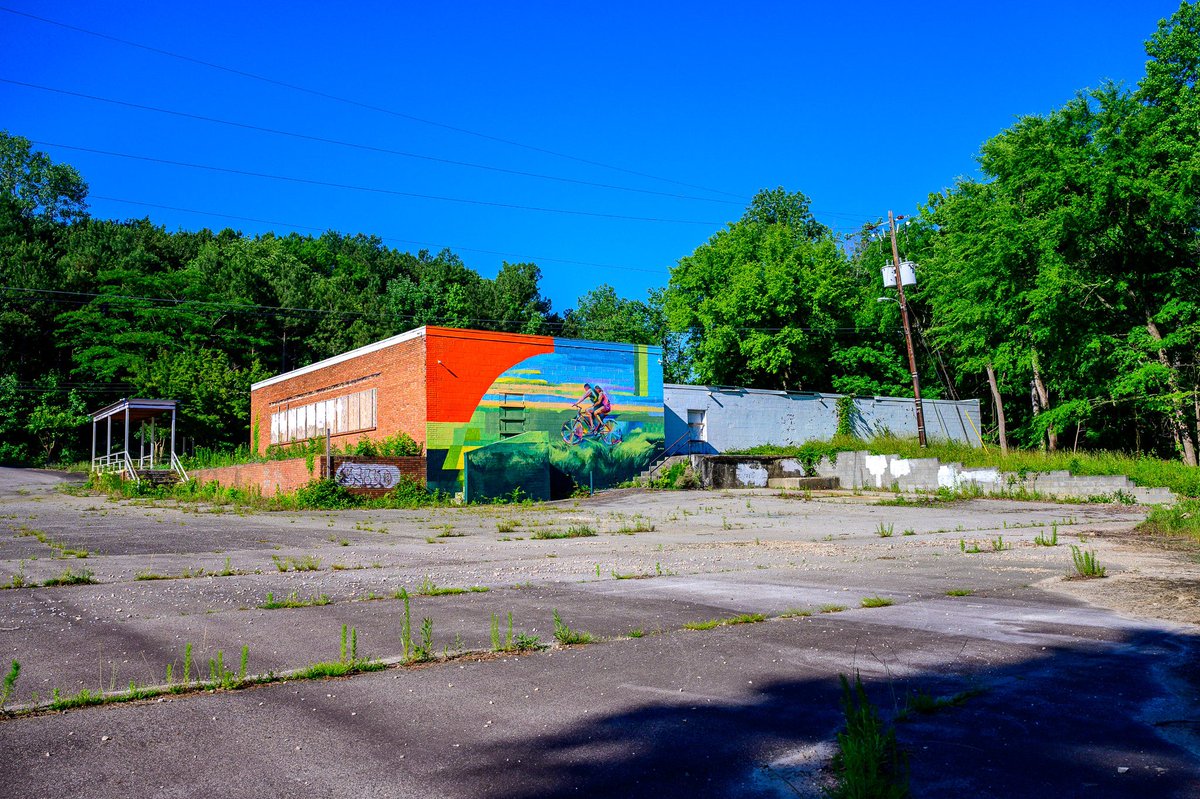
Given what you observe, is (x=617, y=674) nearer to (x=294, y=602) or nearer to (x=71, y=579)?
(x=294, y=602)

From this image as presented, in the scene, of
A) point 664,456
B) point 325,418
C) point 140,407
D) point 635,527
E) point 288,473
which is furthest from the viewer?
point 140,407

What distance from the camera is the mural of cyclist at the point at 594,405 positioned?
Answer: 31500 mm

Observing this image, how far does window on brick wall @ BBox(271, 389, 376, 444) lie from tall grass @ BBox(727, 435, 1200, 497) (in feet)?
51.0

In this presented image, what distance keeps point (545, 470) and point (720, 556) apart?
16.5m

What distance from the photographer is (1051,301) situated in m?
30.0

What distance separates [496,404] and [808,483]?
1198 cm

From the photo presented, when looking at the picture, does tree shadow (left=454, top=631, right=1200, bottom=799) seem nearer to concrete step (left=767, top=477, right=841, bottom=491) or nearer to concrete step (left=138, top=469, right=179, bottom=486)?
concrete step (left=767, top=477, right=841, bottom=491)

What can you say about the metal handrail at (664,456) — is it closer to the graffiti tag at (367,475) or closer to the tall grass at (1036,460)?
the tall grass at (1036,460)

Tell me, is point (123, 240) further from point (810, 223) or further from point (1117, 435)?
point (1117, 435)

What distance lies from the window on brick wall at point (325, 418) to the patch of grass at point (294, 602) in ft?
76.0

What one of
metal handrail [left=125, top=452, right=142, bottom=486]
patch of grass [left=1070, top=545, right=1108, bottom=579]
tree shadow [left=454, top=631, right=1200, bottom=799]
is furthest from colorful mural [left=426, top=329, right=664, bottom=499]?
tree shadow [left=454, top=631, right=1200, bottom=799]

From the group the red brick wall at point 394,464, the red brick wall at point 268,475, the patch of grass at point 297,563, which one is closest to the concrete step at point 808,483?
the red brick wall at point 394,464

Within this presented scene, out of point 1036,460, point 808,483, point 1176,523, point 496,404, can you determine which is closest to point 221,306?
point 496,404

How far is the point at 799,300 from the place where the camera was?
45344 mm
